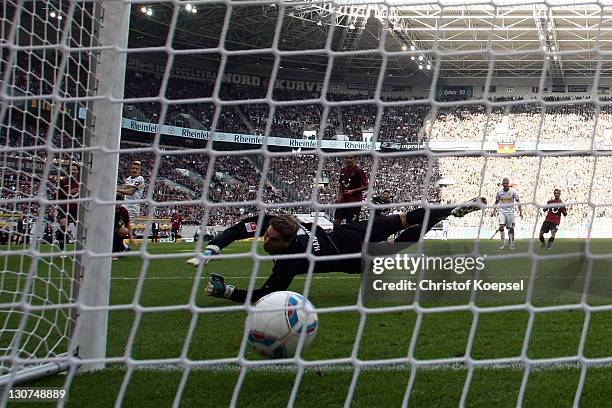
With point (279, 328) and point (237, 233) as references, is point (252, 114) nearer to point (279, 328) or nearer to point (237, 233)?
point (237, 233)

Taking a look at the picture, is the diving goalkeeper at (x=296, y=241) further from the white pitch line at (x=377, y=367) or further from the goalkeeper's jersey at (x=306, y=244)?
the white pitch line at (x=377, y=367)

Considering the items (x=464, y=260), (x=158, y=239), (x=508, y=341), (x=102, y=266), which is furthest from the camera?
(x=158, y=239)

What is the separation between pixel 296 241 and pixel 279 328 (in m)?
1.37

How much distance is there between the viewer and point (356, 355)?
2.38m

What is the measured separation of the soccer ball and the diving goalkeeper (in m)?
0.70

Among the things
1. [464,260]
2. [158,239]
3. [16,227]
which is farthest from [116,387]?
[158,239]

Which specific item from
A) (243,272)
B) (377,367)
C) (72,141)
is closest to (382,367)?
(377,367)

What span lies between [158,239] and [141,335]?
16.3 metres

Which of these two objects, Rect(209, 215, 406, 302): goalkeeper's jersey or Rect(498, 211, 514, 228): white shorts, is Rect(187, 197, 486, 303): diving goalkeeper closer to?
Rect(209, 215, 406, 302): goalkeeper's jersey

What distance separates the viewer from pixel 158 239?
19.6 m

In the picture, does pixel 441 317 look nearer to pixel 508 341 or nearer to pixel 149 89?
pixel 508 341

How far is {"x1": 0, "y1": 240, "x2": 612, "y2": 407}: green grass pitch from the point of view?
2.49 metres

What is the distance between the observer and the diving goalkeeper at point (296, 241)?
3.84 meters

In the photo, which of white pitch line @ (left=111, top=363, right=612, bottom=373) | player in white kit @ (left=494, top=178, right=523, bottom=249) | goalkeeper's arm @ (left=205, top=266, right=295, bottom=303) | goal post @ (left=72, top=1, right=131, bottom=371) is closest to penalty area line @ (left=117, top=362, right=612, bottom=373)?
white pitch line @ (left=111, top=363, right=612, bottom=373)
